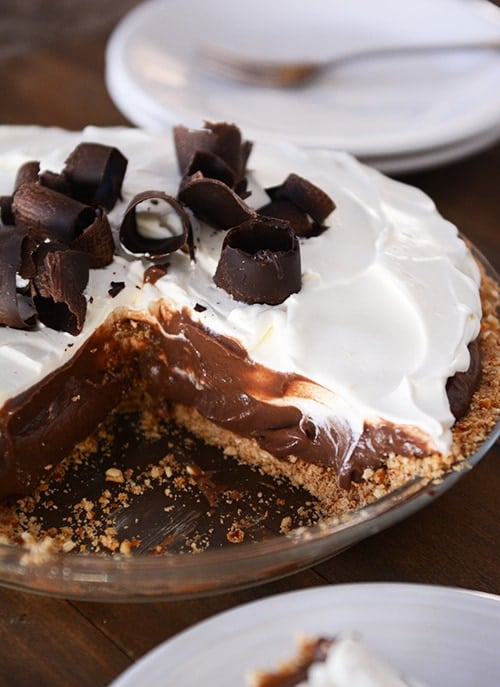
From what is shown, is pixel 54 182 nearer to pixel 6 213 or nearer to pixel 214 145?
pixel 6 213

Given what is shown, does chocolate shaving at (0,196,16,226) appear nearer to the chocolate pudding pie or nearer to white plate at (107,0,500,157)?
the chocolate pudding pie

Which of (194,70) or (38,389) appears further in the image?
(194,70)

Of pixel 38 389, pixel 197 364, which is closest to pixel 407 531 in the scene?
pixel 197 364

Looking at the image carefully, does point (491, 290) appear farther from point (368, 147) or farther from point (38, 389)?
point (38, 389)

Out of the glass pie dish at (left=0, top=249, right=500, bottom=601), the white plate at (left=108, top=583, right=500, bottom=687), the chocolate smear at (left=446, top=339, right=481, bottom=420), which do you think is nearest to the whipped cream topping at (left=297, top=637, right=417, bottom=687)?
the white plate at (left=108, top=583, right=500, bottom=687)

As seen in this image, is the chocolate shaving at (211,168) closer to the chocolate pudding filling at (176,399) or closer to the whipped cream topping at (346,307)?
the whipped cream topping at (346,307)

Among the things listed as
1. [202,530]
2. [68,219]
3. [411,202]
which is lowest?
[202,530]
